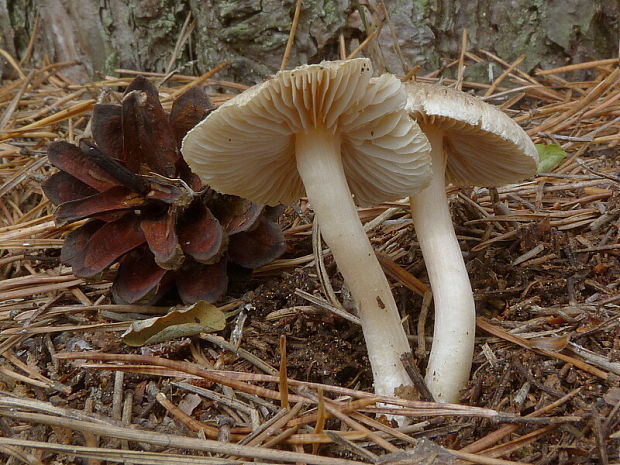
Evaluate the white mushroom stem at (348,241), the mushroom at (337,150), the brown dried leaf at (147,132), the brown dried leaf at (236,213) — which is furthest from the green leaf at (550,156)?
the brown dried leaf at (147,132)

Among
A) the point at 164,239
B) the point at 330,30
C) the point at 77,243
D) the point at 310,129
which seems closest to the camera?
the point at 310,129

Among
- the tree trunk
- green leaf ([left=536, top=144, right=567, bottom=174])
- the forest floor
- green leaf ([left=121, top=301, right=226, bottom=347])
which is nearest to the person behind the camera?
the forest floor

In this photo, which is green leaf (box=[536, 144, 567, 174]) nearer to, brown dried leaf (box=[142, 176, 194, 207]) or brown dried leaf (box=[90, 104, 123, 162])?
brown dried leaf (box=[142, 176, 194, 207])

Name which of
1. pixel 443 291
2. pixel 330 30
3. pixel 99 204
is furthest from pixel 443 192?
pixel 330 30

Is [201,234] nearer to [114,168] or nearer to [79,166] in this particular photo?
[114,168]

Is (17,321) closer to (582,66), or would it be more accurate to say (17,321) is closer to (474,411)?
(474,411)

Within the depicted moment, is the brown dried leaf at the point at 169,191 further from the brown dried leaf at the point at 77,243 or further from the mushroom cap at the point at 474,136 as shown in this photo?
the mushroom cap at the point at 474,136

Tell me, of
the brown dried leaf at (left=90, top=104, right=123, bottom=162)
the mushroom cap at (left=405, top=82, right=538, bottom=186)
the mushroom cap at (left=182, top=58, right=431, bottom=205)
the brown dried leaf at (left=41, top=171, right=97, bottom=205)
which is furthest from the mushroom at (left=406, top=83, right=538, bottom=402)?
the brown dried leaf at (left=41, top=171, right=97, bottom=205)
